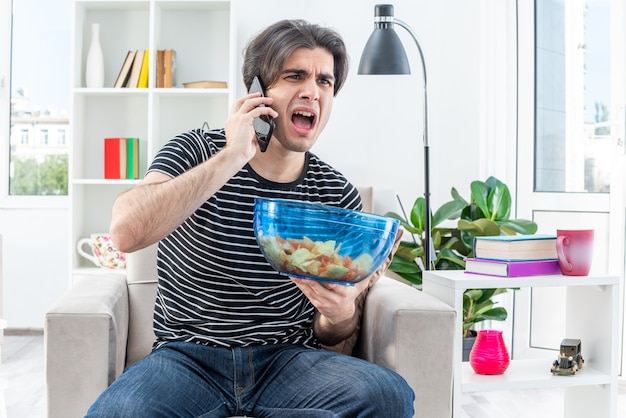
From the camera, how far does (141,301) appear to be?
198 cm

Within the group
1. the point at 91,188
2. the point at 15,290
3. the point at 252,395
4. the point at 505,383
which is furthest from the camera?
the point at 15,290

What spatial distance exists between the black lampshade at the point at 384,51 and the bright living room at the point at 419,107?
3.45 feet

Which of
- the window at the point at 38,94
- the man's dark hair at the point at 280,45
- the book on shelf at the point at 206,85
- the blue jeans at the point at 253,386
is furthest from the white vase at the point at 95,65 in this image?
the blue jeans at the point at 253,386

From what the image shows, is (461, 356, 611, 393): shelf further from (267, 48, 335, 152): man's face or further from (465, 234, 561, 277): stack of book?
(267, 48, 335, 152): man's face

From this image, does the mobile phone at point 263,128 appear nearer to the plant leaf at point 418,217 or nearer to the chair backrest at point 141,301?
the chair backrest at point 141,301

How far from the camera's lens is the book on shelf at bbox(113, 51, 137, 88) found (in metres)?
3.72

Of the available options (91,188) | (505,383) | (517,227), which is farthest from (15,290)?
(505,383)

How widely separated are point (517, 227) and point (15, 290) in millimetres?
2785

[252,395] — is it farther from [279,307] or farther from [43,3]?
[43,3]

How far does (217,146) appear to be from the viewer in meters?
1.67

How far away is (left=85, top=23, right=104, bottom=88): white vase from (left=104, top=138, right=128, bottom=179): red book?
287 millimetres

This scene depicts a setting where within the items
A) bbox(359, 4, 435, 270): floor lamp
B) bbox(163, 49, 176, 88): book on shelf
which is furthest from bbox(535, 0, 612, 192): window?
bbox(163, 49, 176, 88): book on shelf

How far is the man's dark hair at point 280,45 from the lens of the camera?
1611mm

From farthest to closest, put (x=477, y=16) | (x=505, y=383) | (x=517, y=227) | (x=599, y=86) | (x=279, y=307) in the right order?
1. (x=477, y=16)
2. (x=599, y=86)
3. (x=517, y=227)
4. (x=505, y=383)
5. (x=279, y=307)
